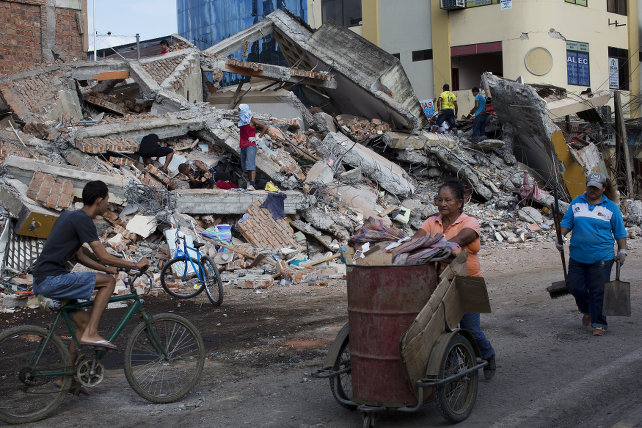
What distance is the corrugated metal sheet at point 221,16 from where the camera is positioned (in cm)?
3534

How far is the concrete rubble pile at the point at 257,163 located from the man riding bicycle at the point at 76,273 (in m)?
5.09

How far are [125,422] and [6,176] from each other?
8527 mm


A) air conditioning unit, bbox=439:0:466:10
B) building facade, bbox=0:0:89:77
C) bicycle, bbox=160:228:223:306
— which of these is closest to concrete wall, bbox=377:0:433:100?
air conditioning unit, bbox=439:0:466:10

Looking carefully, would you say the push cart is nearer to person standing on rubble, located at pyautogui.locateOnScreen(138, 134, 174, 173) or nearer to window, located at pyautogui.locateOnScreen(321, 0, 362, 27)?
person standing on rubble, located at pyautogui.locateOnScreen(138, 134, 174, 173)

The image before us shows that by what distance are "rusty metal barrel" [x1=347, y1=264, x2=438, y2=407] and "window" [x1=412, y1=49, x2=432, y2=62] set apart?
86.6ft

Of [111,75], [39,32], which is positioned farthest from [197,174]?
[39,32]

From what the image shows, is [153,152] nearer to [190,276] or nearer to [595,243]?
[190,276]

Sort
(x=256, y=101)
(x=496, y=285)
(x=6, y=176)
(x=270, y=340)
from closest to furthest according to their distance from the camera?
(x=270, y=340)
(x=496, y=285)
(x=6, y=176)
(x=256, y=101)

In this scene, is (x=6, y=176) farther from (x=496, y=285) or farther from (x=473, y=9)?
(x=473, y=9)

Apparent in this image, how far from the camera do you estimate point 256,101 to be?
2084 centimetres

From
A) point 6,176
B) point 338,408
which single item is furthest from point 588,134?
point 338,408

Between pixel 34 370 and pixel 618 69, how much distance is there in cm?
3107

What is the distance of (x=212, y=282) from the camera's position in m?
10.1

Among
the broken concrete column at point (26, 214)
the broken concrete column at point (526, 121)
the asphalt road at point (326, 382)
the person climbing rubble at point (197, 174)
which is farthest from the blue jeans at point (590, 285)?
the broken concrete column at point (526, 121)
